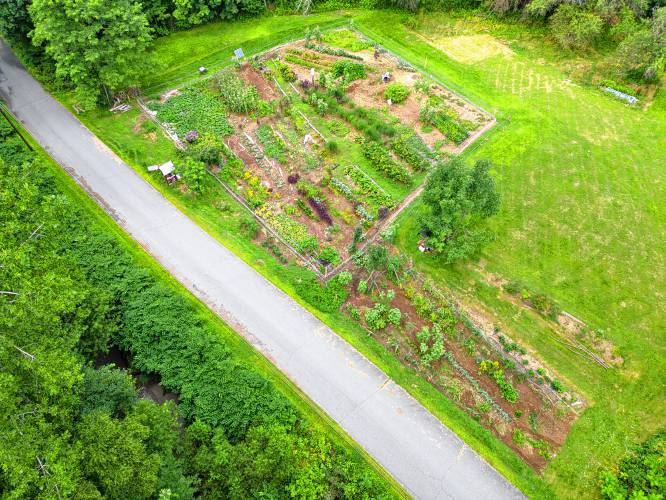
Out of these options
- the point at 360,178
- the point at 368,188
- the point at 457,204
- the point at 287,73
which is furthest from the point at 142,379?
the point at 287,73

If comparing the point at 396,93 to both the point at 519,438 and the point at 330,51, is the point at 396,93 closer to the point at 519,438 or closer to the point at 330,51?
the point at 330,51

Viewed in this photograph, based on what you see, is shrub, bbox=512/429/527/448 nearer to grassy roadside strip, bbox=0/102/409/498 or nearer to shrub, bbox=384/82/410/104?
grassy roadside strip, bbox=0/102/409/498

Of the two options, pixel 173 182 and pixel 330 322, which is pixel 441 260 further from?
pixel 173 182

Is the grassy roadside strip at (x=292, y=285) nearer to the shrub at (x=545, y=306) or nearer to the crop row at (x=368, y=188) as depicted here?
the crop row at (x=368, y=188)

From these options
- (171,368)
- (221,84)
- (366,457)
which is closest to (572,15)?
(221,84)

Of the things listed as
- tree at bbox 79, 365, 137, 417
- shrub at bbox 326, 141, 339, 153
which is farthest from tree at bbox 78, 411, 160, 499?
shrub at bbox 326, 141, 339, 153
